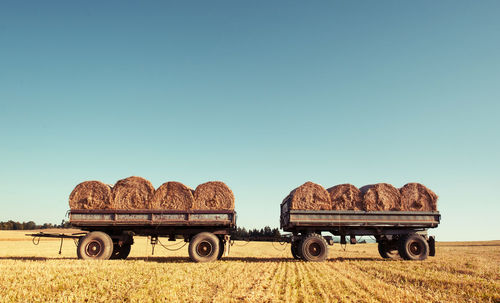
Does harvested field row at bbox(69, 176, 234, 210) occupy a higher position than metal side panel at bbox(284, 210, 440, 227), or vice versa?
harvested field row at bbox(69, 176, 234, 210)

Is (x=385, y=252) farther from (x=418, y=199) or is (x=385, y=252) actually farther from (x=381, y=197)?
(x=381, y=197)

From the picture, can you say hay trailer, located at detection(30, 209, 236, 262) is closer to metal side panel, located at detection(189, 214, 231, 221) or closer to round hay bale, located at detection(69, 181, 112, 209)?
metal side panel, located at detection(189, 214, 231, 221)

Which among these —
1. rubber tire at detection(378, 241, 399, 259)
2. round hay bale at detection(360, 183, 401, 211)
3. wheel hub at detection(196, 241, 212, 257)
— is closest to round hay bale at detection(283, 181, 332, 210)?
round hay bale at detection(360, 183, 401, 211)

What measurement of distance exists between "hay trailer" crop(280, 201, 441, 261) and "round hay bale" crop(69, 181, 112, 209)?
7741mm

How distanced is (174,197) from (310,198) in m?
5.80

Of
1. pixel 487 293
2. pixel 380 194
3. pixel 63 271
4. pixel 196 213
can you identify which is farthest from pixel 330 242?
pixel 63 271

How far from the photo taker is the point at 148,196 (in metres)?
13.8

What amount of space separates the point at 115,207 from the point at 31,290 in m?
6.48

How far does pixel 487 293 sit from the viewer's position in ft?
25.2

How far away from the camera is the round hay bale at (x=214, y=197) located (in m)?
13.7

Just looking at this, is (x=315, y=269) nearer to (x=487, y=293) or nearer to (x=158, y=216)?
(x=487, y=293)

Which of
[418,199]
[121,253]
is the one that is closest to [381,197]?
[418,199]

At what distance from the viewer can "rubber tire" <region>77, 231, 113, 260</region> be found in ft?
43.9

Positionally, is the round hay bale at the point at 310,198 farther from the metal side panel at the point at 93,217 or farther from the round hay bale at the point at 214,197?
the metal side panel at the point at 93,217
